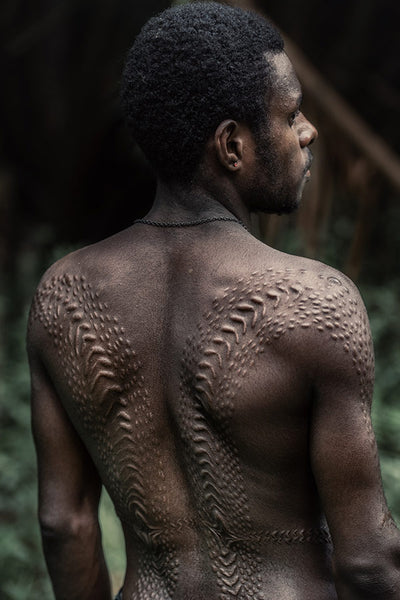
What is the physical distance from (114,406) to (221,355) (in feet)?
1.00

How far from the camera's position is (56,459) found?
232 centimetres

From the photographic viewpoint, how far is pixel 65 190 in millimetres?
6914

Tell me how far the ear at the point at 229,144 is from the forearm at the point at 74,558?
3.06 feet

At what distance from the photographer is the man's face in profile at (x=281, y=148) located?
203 cm

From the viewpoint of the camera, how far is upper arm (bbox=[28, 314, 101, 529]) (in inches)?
90.3

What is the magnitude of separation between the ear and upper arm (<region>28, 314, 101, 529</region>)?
58 centimetres

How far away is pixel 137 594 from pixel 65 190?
4.96m

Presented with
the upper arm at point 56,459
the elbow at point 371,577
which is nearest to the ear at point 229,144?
the upper arm at point 56,459

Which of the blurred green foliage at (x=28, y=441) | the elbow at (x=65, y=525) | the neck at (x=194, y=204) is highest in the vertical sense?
the neck at (x=194, y=204)

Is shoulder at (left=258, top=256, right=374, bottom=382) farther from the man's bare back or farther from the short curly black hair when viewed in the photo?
the short curly black hair

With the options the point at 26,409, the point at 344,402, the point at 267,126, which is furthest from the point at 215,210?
the point at 26,409

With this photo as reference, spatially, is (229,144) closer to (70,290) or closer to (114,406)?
(70,290)

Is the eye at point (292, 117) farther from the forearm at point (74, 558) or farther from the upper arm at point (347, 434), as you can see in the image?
the forearm at point (74, 558)

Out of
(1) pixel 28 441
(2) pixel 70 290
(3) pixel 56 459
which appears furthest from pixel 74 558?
(1) pixel 28 441
